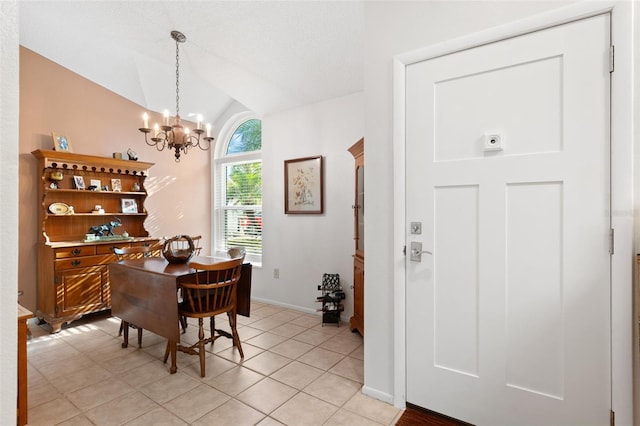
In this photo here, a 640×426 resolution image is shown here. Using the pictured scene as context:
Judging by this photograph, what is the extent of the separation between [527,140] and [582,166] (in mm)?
263

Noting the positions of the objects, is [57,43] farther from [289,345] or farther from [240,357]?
[289,345]

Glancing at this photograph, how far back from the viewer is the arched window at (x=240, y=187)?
467 cm

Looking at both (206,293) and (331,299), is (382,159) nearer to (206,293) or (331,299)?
(206,293)

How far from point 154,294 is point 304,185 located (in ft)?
6.81

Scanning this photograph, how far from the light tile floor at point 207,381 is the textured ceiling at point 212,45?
8.83ft

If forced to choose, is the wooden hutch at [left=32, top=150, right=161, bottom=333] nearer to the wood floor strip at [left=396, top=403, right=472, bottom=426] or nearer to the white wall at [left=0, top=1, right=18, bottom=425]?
the wood floor strip at [left=396, top=403, right=472, bottom=426]

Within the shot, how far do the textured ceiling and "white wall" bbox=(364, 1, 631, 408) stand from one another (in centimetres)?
62

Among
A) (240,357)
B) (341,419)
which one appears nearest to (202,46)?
(240,357)

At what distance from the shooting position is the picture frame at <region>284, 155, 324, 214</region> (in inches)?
148

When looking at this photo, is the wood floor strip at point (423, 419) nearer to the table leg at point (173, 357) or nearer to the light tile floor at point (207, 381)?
the light tile floor at point (207, 381)

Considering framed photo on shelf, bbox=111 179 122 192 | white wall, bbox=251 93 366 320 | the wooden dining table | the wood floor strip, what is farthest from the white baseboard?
framed photo on shelf, bbox=111 179 122 192

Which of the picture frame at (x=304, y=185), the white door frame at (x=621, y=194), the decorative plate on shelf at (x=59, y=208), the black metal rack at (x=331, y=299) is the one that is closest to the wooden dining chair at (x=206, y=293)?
the black metal rack at (x=331, y=299)

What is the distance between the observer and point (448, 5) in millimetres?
1757

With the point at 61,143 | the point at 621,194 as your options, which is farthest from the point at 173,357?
the point at 621,194
